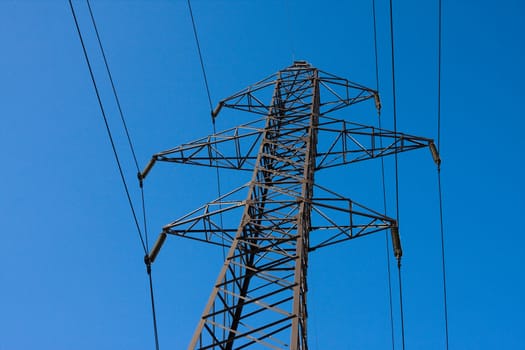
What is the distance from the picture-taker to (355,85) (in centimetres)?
1698

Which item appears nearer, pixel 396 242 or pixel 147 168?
pixel 396 242

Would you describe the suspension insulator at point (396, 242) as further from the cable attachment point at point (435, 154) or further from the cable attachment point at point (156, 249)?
the cable attachment point at point (156, 249)

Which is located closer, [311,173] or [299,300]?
[299,300]

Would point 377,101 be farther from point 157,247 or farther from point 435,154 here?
point 157,247

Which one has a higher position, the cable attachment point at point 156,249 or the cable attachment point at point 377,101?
the cable attachment point at point 377,101

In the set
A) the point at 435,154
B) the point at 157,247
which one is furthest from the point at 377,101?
the point at 157,247

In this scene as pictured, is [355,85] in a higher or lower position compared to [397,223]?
higher

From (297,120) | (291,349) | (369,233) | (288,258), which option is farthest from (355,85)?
Answer: (291,349)

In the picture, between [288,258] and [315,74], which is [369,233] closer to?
[288,258]

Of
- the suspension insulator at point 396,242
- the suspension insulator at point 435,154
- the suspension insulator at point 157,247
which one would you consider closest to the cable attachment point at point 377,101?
the suspension insulator at point 435,154

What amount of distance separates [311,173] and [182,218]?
286cm

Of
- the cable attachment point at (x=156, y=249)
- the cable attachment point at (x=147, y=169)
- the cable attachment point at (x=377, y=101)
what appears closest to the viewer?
the cable attachment point at (x=156, y=249)

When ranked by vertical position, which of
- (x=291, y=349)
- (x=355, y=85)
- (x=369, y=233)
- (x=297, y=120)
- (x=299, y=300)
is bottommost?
(x=291, y=349)

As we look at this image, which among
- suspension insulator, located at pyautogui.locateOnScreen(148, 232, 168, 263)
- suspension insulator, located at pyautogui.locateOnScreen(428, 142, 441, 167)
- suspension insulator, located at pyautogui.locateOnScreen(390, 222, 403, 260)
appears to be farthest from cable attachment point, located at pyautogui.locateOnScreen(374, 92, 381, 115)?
suspension insulator, located at pyautogui.locateOnScreen(148, 232, 168, 263)
